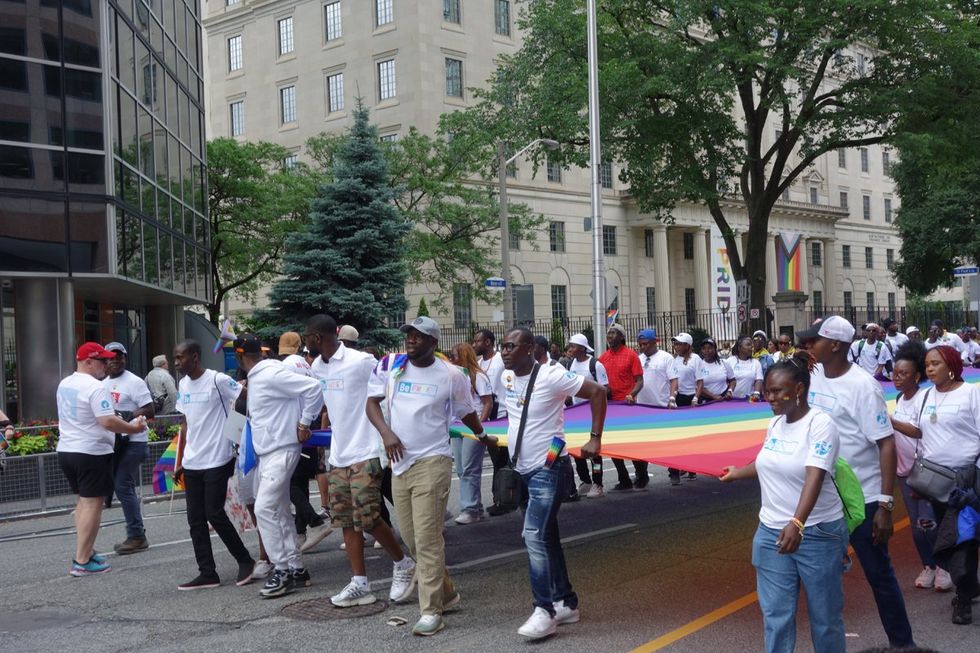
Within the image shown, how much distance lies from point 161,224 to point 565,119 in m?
11.2

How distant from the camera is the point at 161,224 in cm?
2473

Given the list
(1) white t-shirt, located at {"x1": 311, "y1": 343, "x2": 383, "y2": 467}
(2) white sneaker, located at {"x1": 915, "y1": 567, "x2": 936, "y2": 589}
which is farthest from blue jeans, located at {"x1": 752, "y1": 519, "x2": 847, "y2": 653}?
(1) white t-shirt, located at {"x1": 311, "y1": 343, "x2": 383, "y2": 467}

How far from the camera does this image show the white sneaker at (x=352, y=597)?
768cm

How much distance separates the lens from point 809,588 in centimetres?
498

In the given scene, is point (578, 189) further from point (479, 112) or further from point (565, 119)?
point (565, 119)

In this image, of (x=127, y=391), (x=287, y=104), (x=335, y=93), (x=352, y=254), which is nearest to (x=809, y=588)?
(x=127, y=391)

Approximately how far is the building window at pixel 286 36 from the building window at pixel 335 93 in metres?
3.69

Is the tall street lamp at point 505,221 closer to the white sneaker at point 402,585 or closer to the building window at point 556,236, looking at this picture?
the white sneaker at point 402,585

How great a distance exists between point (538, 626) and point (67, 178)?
55.2 feet

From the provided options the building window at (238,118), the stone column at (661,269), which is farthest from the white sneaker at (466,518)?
the stone column at (661,269)

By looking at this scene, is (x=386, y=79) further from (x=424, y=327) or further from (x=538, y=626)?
(x=538, y=626)

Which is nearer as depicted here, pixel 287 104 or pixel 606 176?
pixel 287 104

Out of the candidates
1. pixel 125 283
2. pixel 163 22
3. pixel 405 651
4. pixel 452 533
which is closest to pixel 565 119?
pixel 163 22

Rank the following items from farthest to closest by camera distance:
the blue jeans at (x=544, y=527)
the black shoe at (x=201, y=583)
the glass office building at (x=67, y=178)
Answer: the glass office building at (x=67, y=178), the black shoe at (x=201, y=583), the blue jeans at (x=544, y=527)
